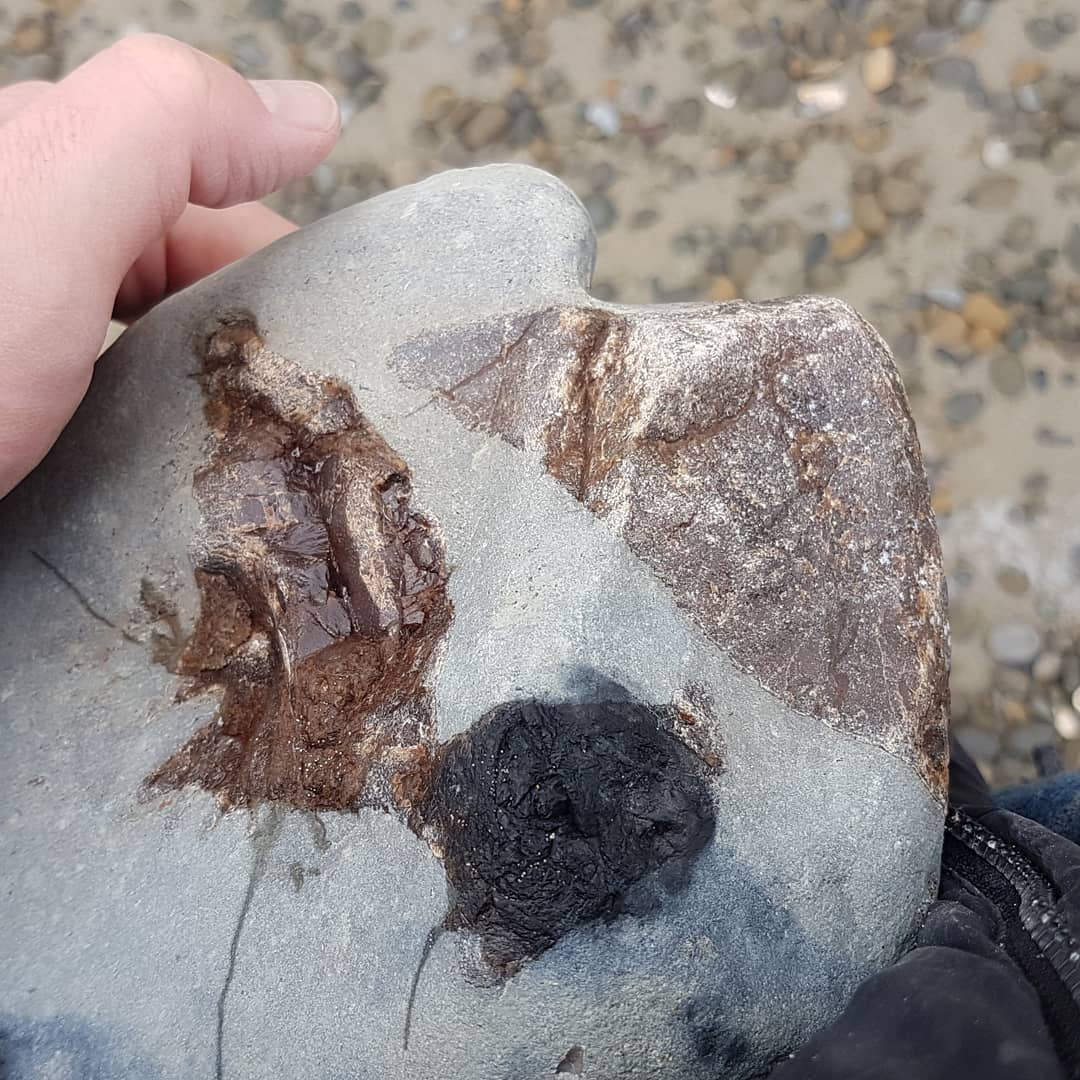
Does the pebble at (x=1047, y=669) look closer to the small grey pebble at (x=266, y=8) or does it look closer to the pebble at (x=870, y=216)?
the pebble at (x=870, y=216)

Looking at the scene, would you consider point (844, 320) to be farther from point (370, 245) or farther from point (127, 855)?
point (127, 855)

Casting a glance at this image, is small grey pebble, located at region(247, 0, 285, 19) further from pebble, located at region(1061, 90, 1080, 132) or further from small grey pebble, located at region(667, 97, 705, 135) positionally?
pebble, located at region(1061, 90, 1080, 132)

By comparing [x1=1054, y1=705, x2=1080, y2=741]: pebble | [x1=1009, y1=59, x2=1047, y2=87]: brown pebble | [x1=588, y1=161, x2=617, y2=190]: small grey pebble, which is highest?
[x1=588, y1=161, x2=617, y2=190]: small grey pebble

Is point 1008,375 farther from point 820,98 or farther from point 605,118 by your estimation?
point 605,118

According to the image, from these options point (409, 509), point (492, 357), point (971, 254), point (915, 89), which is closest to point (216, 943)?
point (409, 509)

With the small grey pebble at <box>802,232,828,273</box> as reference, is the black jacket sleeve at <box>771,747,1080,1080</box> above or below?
above

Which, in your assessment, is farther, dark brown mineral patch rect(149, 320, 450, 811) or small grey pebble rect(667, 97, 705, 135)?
small grey pebble rect(667, 97, 705, 135)

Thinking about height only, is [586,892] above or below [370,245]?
below

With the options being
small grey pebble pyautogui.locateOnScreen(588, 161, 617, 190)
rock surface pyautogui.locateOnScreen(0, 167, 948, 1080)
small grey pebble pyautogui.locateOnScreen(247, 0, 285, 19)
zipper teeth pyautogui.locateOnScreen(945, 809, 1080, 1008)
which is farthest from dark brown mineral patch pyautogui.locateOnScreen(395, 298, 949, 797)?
small grey pebble pyautogui.locateOnScreen(247, 0, 285, 19)
